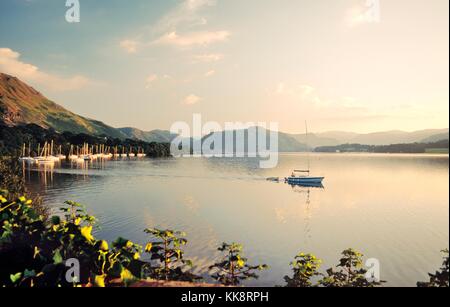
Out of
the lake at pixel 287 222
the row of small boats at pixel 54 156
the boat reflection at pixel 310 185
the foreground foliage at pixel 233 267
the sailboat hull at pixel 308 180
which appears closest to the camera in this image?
the foreground foliage at pixel 233 267

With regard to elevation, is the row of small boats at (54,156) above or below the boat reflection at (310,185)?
above

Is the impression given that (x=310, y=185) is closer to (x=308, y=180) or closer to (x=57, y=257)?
(x=308, y=180)

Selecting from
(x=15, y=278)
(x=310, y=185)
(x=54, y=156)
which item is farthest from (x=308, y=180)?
(x=54, y=156)

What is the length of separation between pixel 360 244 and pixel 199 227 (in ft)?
50.9

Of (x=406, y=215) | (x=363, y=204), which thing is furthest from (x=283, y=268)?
(x=363, y=204)

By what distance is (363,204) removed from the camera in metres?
46.1

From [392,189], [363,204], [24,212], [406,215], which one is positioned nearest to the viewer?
→ [24,212]

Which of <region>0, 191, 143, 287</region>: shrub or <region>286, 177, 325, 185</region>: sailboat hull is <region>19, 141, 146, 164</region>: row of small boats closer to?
<region>286, 177, 325, 185</region>: sailboat hull

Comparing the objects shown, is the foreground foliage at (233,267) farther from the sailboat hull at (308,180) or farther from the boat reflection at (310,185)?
the sailboat hull at (308,180)

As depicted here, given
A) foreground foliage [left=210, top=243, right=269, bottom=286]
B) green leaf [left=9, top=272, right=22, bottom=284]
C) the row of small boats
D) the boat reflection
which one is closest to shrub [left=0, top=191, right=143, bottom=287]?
green leaf [left=9, top=272, right=22, bottom=284]

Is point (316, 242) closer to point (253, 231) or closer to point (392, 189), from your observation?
point (253, 231)

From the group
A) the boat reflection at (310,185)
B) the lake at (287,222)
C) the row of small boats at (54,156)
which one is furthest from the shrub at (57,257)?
the row of small boats at (54,156)

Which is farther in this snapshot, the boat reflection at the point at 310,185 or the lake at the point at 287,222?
the boat reflection at the point at 310,185

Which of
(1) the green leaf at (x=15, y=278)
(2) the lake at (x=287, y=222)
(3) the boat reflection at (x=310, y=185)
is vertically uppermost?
(1) the green leaf at (x=15, y=278)
